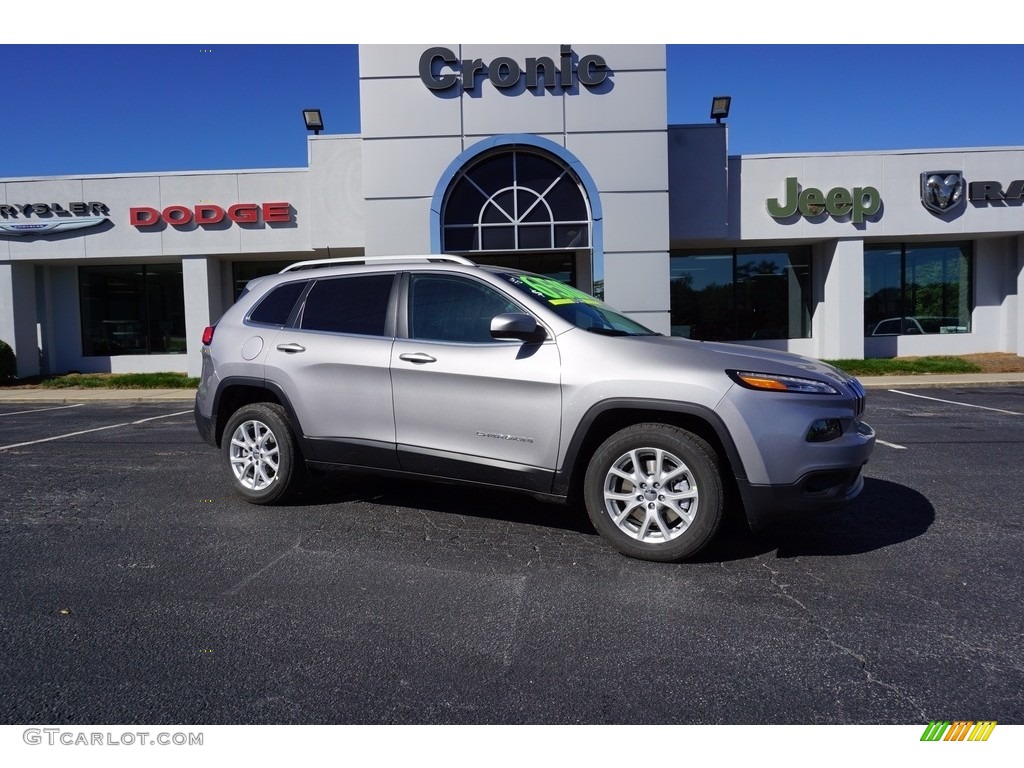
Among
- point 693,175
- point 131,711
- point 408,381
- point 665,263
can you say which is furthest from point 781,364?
point 693,175

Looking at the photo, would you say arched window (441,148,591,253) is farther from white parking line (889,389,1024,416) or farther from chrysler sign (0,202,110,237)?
chrysler sign (0,202,110,237)

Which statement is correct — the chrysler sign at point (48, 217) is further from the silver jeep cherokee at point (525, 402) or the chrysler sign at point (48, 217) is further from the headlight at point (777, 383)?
the headlight at point (777, 383)

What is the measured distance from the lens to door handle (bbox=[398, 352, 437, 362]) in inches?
190

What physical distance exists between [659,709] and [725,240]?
17257 mm

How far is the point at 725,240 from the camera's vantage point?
18.5 metres

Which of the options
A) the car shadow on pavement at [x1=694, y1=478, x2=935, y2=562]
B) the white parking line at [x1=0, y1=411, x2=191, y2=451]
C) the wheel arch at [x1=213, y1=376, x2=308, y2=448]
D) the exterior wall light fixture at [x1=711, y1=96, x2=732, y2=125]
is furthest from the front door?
the exterior wall light fixture at [x1=711, y1=96, x2=732, y2=125]

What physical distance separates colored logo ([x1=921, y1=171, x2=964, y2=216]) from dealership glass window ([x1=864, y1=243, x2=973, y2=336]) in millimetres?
1763

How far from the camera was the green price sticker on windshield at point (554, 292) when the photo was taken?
16.1ft

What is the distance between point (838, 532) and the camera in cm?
488

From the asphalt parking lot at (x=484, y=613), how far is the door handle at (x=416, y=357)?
118 cm

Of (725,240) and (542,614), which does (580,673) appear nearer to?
(542,614)
